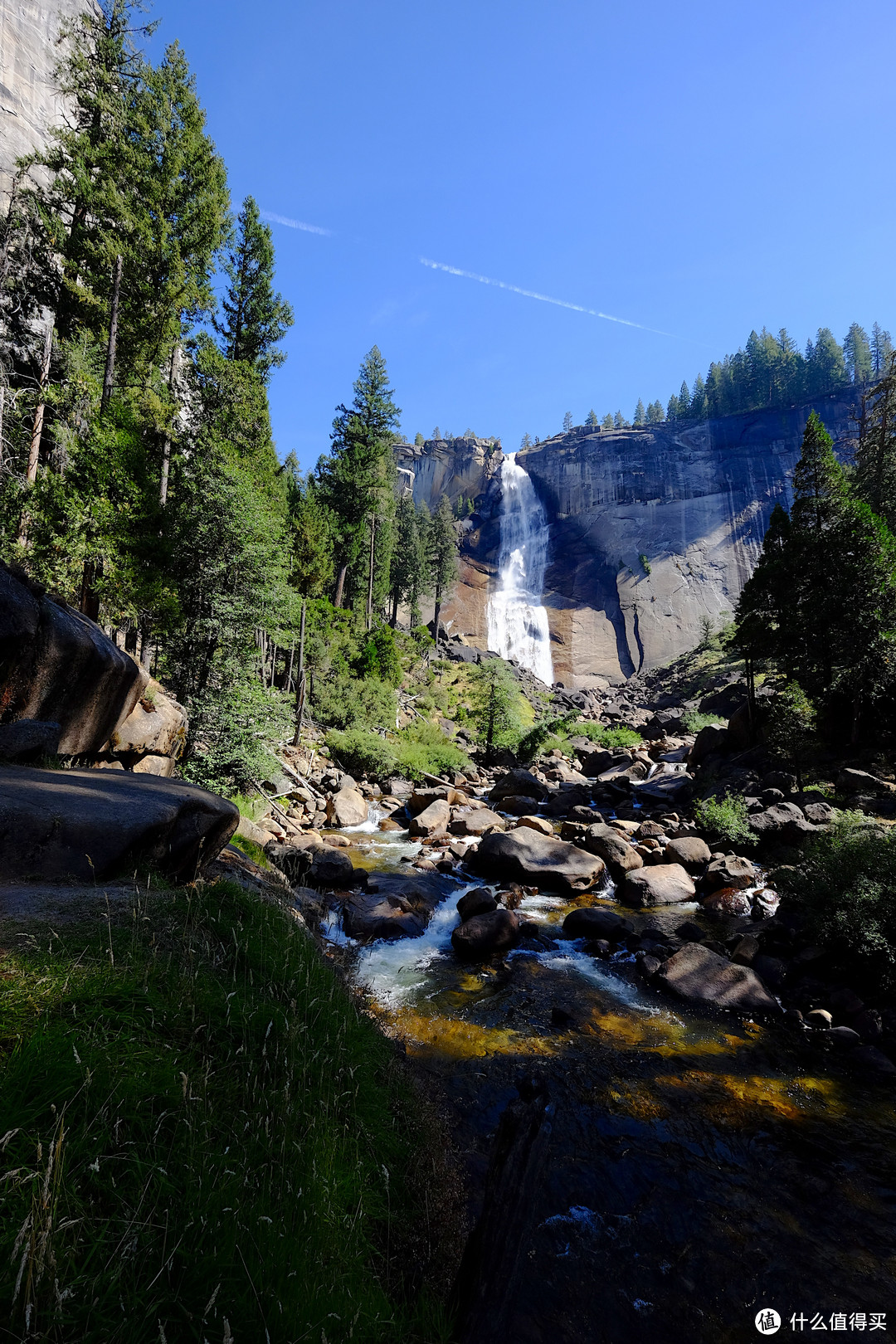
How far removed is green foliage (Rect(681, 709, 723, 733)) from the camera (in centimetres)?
3647

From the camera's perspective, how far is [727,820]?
16047 mm

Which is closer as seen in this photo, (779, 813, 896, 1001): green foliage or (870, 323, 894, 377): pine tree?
(779, 813, 896, 1001): green foliage

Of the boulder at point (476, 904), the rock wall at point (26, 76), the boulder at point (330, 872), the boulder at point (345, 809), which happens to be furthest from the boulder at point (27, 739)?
the rock wall at point (26, 76)

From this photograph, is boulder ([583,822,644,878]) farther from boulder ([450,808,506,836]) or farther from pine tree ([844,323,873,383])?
pine tree ([844,323,873,383])

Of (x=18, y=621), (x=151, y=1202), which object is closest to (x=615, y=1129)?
(x=151, y=1202)

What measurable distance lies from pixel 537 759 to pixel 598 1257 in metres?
29.3

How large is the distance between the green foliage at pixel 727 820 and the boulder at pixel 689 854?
2.93 ft

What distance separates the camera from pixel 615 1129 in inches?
240

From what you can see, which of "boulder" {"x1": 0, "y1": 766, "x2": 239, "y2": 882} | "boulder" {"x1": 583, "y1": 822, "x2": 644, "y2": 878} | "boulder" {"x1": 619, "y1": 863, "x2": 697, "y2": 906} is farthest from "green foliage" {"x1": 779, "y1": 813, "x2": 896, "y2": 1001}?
→ "boulder" {"x1": 0, "y1": 766, "x2": 239, "y2": 882}

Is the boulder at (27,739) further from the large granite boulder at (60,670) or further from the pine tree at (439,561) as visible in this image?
the pine tree at (439,561)

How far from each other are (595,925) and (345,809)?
1028cm

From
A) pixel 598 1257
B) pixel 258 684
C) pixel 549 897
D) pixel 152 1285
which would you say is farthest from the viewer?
pixel 258 684

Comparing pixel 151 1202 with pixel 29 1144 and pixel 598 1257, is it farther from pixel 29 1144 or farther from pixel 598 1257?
pixel 598 1257

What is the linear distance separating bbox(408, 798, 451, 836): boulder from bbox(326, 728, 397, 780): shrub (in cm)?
603
